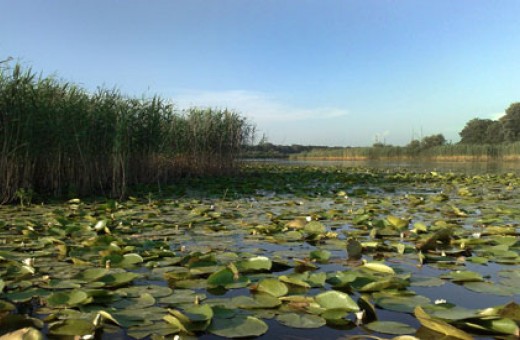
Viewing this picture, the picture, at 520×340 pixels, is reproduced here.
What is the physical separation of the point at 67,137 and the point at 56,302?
5822mm

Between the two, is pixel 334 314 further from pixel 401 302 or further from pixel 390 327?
pixel 401 302

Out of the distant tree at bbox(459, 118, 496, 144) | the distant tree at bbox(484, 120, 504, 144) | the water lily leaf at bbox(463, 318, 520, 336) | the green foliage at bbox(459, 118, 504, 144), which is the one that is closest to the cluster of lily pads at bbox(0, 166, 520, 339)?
the water lily leaf at bbox(463, 318, 520, 336)

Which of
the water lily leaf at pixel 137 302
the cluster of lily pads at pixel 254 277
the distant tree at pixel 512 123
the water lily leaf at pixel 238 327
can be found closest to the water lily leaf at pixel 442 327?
the cluster of lily pads at pixel 254 277

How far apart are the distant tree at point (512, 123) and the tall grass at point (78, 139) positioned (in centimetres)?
4988

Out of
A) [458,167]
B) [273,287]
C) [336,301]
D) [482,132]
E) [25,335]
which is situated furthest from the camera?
[482,132]

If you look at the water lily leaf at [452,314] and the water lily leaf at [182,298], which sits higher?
the water lily leaf at [452,314]

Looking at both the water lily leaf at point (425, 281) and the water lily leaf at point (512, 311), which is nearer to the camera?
the water lily leaf at point (512, 311)

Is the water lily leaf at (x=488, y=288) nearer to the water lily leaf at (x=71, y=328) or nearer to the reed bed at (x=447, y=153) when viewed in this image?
the water lily leaf at (x=71, y=328)

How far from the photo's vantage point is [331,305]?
6.93ft

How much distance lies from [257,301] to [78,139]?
6.42m

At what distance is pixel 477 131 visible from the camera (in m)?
56.7

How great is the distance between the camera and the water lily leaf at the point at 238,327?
187 cm

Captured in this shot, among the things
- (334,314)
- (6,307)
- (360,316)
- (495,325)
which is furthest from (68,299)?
(495,325)

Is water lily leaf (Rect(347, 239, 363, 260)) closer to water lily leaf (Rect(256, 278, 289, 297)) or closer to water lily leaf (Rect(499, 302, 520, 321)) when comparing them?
water lily leaf (Rect(256, 278, 289, 297))
